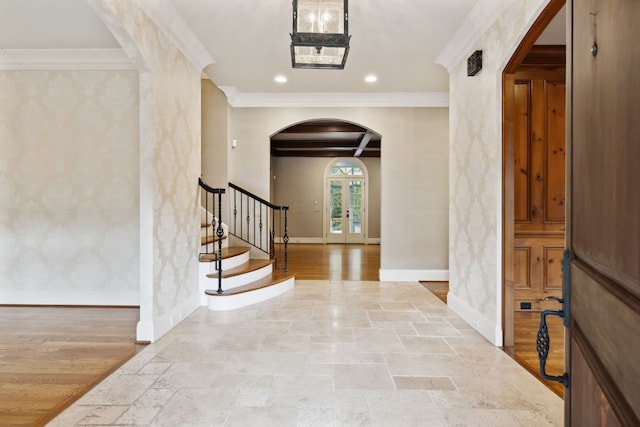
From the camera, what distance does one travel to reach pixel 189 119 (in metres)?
3.76

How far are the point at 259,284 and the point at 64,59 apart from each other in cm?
334

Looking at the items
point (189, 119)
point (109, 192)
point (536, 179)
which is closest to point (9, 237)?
point (109, 192)

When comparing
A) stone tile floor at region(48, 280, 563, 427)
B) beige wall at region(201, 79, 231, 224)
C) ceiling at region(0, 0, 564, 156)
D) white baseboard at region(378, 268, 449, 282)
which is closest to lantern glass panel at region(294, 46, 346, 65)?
ceiling at region(0, 0, 564, 156)

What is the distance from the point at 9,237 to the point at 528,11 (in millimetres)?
5483

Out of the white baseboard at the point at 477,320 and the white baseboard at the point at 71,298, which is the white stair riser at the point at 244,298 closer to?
the white baseboard at the point at 71,298

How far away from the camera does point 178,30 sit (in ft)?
10.9

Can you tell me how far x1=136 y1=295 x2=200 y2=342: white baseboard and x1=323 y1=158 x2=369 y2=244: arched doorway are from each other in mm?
7647

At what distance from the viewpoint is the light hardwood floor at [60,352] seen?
2.06 metres

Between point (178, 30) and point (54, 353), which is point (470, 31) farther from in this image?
point (54, 353)

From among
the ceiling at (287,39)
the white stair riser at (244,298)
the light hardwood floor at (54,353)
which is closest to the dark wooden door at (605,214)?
the light hardwood floor at (54,353)

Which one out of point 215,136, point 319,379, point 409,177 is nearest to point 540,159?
point 409,177

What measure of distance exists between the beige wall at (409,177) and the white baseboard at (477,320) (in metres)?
1.59

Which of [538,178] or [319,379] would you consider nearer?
[319,379]

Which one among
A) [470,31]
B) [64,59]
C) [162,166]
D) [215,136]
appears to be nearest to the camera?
[162,166]
